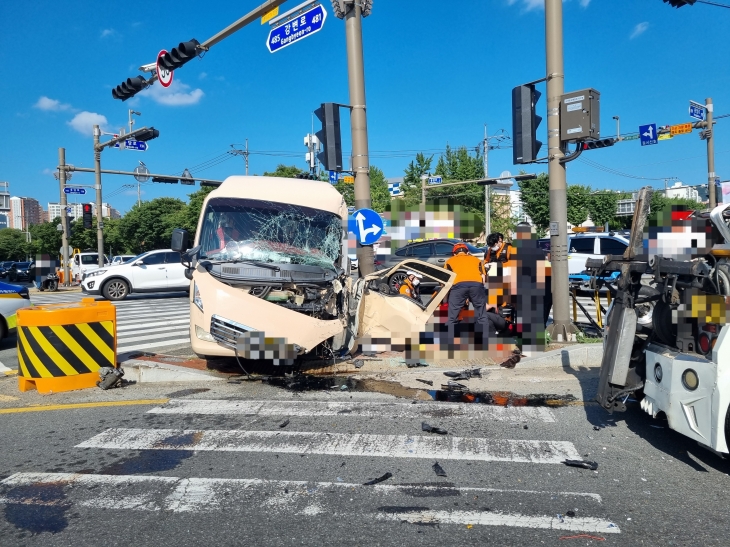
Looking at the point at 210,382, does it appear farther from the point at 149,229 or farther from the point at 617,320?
the point at 149,229

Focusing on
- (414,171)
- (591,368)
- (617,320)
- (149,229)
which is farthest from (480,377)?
(149,229)

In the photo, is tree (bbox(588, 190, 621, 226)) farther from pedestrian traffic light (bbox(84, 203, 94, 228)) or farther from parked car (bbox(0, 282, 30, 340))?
parked car (bbox(0, 282, 30, 340))

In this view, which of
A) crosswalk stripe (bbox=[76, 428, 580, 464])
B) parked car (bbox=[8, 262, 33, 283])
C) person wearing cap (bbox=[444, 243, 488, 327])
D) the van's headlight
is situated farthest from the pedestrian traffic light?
crosswalk stripe (bbox=[76, 428, 580, 464])

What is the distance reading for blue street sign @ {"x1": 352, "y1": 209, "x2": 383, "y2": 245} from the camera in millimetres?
9422

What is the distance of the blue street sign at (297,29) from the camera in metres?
10.4

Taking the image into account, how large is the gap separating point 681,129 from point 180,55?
853 inches

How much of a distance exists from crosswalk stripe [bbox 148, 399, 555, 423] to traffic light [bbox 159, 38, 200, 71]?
8841 millimetres

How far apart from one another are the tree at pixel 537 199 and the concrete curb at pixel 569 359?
151 feet

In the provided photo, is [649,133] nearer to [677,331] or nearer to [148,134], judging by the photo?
[148,134]

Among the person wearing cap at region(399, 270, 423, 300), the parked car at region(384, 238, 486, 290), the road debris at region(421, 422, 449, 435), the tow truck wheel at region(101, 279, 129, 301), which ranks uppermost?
the parked car at region(384, 238, 486, 290)

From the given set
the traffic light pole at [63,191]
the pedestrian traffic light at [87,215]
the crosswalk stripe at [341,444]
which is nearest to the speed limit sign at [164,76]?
the crosswalk stripe at [341,444]

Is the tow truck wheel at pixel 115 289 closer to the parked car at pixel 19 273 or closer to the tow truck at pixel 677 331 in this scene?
the tow truck at pixel 677 331

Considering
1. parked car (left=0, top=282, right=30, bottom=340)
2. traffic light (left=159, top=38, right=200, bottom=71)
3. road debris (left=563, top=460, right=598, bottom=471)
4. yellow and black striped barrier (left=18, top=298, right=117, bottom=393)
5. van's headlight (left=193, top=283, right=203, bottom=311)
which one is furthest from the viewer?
traffic light (left=159, top=38, right=200, bottom=71)

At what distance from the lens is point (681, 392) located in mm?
4055
